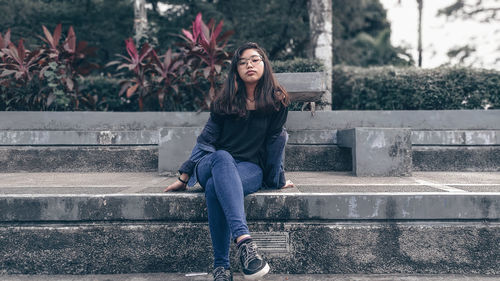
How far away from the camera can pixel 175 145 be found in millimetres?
3670

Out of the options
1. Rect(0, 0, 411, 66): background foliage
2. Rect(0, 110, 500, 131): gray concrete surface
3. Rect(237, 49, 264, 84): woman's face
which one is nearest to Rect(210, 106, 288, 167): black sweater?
Rect(237, 49, 264, 84): woman's face

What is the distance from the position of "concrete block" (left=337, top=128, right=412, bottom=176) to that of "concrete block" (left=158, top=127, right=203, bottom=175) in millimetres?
1562

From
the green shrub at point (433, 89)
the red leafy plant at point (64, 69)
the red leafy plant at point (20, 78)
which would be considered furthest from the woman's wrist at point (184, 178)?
the green shrub at point (433, 89)

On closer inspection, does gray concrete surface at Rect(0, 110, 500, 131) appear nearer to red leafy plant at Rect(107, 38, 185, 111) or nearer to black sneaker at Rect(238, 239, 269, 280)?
red leafy plant at Rect(107, 38, 185, 111)

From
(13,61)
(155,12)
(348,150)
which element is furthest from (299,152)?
(155,12)

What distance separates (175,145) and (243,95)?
3.77 ft

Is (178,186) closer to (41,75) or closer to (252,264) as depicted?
(252,264)

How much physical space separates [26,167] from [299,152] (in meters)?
3.09

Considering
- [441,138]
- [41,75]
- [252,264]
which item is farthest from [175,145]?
[441,138]

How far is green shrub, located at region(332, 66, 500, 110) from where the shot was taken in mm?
4996

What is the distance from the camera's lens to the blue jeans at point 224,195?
2240 millimetres

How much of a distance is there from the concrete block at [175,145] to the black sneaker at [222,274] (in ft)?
5.26

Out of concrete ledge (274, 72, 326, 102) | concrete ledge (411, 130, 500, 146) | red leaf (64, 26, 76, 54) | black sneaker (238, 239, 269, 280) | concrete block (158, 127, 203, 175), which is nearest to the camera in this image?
black sneaker (238, 239, 269, 280)

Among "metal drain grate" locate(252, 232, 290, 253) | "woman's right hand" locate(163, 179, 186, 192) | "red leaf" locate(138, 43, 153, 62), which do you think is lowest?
"metal drain grate" locate(252, 232, 290, 253)
